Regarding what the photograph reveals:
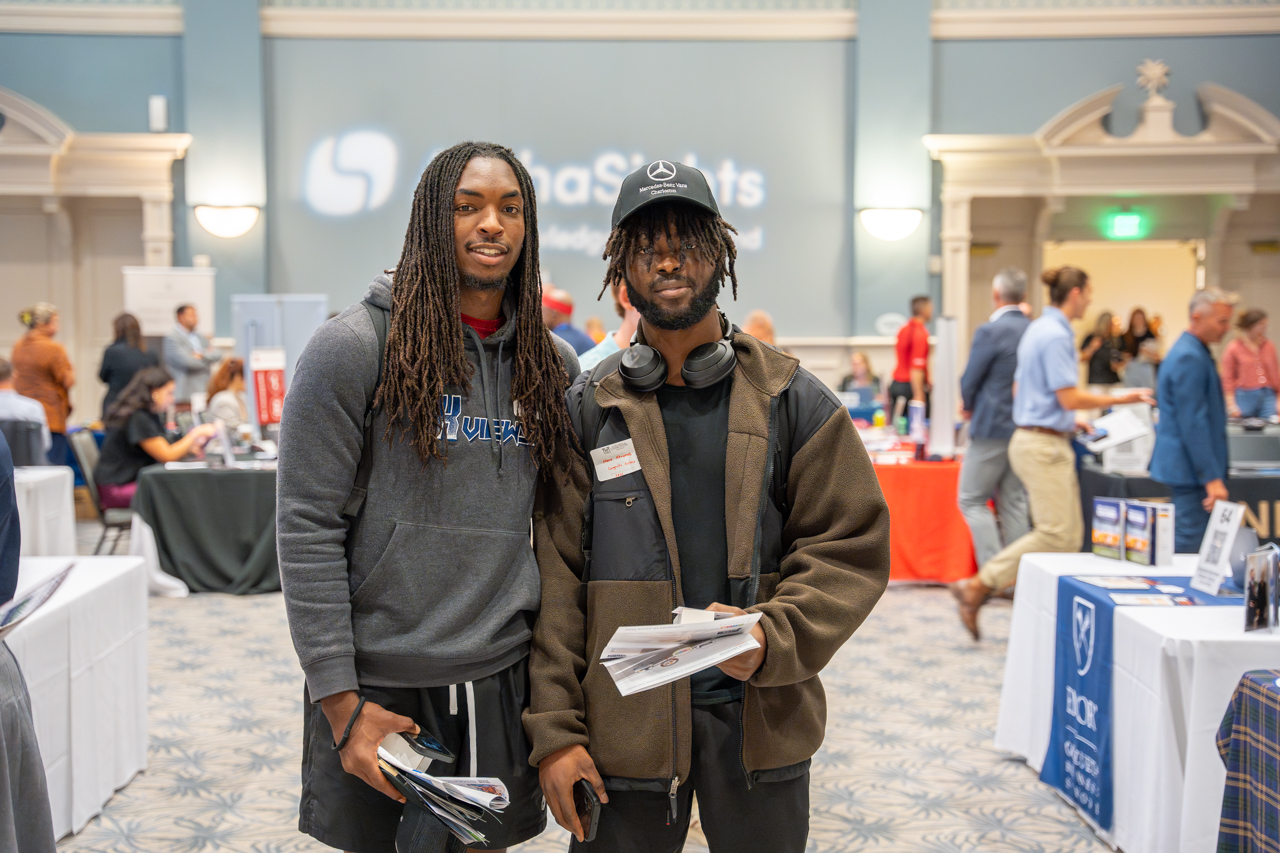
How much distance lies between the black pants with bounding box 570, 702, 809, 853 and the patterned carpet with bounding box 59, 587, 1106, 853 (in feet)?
4.35

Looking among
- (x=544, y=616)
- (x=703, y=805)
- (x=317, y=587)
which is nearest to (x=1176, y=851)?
(x=703, y=805)

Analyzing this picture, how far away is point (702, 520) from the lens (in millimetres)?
1455

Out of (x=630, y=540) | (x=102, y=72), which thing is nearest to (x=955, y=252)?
→ (x=102, y=72)

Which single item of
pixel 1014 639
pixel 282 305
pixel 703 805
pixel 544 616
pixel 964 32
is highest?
pixel 964 32

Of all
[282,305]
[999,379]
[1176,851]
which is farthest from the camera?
[282,305]

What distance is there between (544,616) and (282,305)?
6459 millimetres

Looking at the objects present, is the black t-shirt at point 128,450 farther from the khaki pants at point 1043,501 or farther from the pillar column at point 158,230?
the khaki pants at point 1043,501

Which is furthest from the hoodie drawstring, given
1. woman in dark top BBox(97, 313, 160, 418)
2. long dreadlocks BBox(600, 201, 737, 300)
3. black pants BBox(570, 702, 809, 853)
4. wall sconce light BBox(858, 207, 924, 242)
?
wall sconce light BBox(858, 207, 924, 242)

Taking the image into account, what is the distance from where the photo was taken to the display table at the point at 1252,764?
5.67 feet

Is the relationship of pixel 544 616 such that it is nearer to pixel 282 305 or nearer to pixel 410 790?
pixel 410 790

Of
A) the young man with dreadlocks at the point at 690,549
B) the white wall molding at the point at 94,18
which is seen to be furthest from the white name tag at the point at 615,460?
the white wall molding at the point at 94,18

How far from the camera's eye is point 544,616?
145 cm

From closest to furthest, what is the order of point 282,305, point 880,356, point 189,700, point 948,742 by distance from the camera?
point 948,742 < point 189,700 < point 282,305 < point 880,356

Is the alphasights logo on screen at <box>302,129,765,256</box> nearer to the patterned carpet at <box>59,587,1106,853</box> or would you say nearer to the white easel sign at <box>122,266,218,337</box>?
the white easel sign at <box>122,266,218,337</box>
